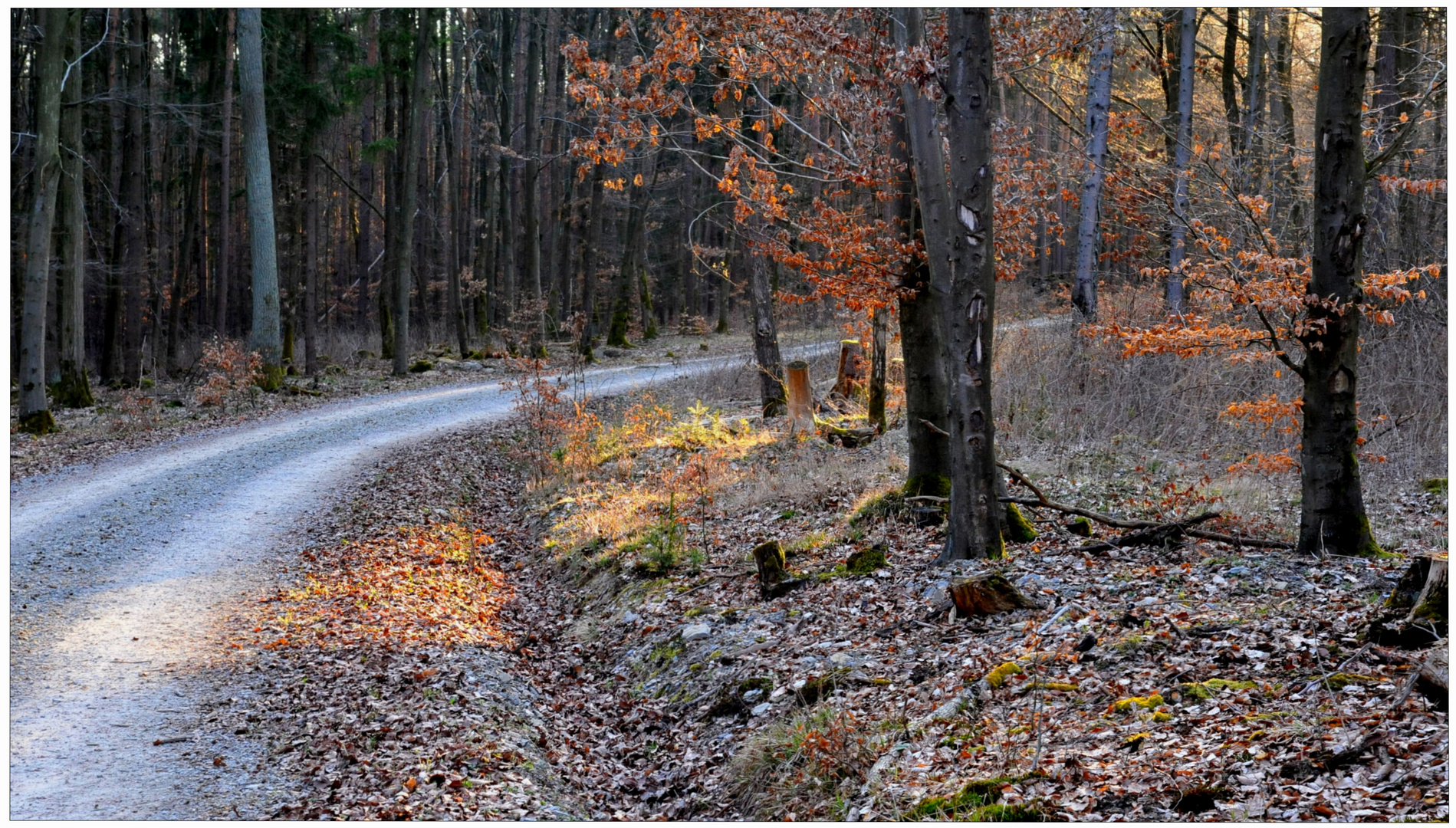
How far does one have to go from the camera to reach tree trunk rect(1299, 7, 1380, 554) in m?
6.18

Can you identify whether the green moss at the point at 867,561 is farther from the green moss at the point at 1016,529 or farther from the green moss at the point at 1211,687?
the green moss at the point at 1211,687

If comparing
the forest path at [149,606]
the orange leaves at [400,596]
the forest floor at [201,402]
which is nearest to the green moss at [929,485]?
the orange leaves at [400,596]

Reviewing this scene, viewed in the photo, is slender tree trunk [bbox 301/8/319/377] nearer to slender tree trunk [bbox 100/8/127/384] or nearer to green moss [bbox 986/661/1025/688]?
slender tree trunk [bbox 100/8/127/384]

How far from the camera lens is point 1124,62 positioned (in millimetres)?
22875

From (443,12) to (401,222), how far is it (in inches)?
328

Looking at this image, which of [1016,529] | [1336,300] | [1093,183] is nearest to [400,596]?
[1016,529]

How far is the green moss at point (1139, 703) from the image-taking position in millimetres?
4840

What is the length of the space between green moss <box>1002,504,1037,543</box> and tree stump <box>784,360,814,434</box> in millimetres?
5869

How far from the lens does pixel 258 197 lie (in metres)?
21.8

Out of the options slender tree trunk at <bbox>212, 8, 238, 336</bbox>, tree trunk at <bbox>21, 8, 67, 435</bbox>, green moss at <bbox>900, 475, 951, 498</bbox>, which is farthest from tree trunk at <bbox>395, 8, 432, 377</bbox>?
green moss at <bbox>900, 475, 951, 498</bbox>

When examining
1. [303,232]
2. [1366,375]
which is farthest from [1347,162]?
[303,232]

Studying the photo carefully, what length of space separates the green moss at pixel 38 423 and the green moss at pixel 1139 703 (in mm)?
16804

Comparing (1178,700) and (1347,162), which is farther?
(1347,162)

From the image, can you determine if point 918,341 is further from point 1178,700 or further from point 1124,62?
point 1124,62
